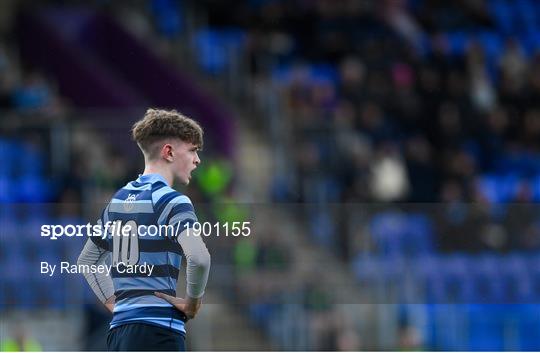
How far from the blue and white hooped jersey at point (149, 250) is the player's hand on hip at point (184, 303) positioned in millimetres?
17

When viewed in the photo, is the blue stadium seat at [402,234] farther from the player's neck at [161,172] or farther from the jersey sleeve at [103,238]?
the player's neck at [161,172]

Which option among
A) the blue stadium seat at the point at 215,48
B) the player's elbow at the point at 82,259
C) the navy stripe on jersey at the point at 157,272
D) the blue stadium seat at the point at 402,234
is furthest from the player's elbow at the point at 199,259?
the blue stadium seat at the point at 215,48

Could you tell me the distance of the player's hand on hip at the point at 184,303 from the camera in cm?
583

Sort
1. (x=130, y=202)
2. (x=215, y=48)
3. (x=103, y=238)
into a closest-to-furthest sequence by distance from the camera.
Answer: (x=130, y=202)
(x=103, y=238)
(x=215, y=48)

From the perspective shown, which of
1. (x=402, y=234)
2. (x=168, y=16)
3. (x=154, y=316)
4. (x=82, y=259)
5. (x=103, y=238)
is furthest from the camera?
(x=168, y=16)

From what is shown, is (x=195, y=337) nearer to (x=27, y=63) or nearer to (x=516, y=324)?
(x=516, y=324)

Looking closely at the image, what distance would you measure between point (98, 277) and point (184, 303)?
0.51 metres

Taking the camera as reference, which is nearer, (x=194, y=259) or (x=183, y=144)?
(x=194, y=259)

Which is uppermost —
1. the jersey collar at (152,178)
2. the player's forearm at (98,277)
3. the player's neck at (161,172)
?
the player's neck at (161,172)

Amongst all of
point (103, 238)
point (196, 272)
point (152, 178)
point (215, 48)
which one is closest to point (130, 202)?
point (152, 178)

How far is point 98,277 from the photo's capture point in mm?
6172

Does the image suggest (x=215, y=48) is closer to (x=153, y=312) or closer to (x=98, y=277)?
(x=98, y=277)

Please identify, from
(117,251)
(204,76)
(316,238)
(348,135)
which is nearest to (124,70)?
(204,76)

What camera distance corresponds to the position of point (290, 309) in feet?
39.9
